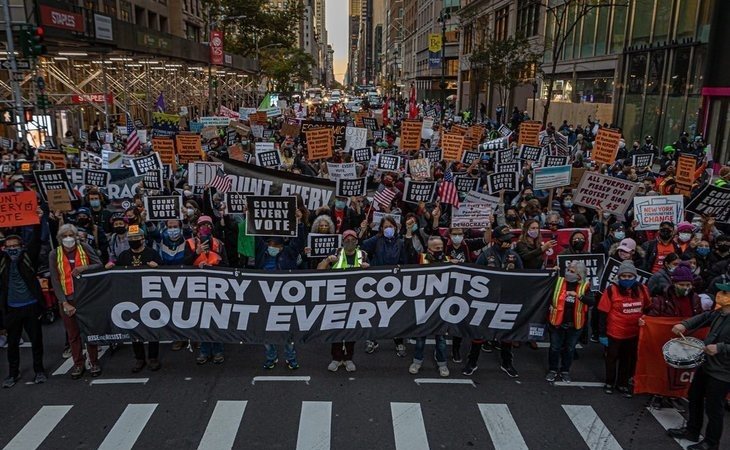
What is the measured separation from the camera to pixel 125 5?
139 feet

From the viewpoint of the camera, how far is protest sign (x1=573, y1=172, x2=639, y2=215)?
1027 centimetres

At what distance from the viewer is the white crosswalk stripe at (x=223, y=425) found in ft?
19.8

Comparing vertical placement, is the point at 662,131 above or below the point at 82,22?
below

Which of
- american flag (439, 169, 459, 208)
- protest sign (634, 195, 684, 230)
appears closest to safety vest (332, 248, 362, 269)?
american flag (439, 169, 459, 208)

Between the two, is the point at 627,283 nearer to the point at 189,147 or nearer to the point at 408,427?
the point at 408,427

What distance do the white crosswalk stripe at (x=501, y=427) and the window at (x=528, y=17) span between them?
1631 inches

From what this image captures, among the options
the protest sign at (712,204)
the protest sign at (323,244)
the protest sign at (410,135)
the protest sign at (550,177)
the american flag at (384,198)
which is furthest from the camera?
the protest sign at (410,135)

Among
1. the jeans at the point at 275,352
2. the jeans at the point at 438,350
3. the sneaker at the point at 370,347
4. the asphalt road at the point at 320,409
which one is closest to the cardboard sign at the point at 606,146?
the asphalt road at the point at 320,409

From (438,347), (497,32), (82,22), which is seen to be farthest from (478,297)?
(497,32)

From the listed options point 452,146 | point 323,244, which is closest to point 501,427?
point 323,244

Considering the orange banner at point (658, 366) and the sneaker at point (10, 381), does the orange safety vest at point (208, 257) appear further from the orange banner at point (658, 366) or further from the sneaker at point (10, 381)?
the orange banner at point (658, 366)

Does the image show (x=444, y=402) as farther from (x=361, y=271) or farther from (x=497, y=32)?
(x=497, y=32)

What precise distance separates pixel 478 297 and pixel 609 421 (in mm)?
2046

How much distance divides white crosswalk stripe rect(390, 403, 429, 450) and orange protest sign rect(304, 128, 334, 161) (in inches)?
396
